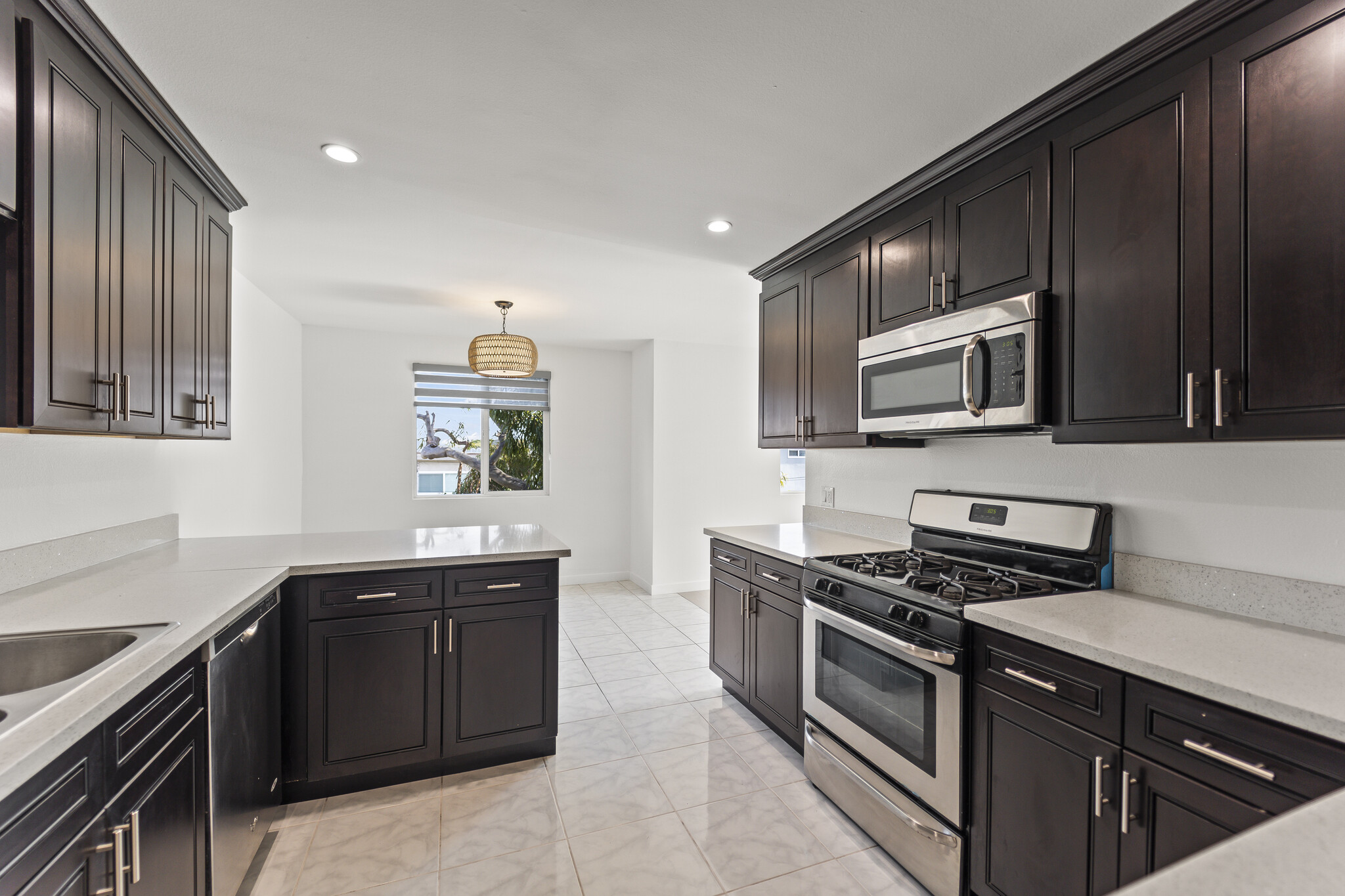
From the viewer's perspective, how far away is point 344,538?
9.31 feet

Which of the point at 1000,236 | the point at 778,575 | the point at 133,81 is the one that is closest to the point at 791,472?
the point at 778,575

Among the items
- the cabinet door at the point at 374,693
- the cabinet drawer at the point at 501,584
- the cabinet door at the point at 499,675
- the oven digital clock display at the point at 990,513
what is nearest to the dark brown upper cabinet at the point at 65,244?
the cabinet door at the point at 374,693

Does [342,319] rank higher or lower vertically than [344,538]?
higher

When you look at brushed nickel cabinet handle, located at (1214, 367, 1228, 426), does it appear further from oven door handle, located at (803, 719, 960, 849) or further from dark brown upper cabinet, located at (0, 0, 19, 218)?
dark brown upper cabinet, located at (0, 0, 19, 218)

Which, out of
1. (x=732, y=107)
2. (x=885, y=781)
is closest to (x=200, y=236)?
(x=732, y=107)

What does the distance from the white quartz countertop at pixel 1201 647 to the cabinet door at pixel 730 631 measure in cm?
156

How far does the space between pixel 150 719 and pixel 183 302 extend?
1.58 m

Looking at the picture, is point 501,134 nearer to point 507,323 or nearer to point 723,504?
point 507,323

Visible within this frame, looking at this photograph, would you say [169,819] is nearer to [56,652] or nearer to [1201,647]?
[56,652]

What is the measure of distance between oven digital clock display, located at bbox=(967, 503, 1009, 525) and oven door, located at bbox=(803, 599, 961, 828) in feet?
2.33

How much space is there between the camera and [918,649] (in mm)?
1867

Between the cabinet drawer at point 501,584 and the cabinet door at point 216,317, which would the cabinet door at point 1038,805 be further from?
the cabinet door at point 216,317

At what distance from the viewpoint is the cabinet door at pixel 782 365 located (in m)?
3.28

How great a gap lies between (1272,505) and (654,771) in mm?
2345
